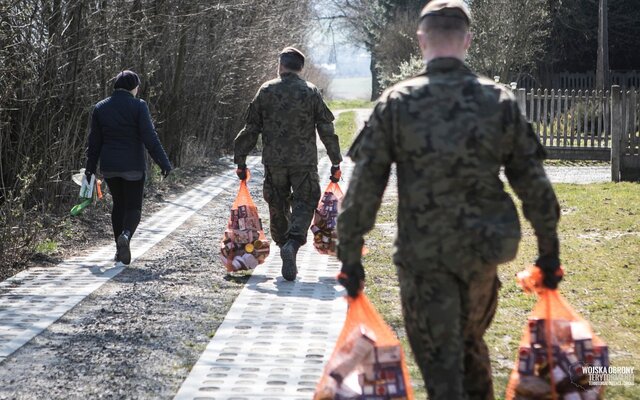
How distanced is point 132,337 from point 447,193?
3.72 meters

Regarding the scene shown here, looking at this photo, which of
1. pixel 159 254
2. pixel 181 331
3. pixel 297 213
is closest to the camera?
pixel 181 331

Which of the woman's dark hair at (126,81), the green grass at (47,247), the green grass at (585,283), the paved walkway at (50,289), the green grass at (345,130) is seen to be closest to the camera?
the green grass at (585,283)

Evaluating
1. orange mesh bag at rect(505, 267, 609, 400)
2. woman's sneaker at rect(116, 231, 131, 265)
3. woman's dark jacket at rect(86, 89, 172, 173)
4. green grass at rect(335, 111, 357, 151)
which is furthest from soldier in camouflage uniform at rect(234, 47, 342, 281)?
green grass at rect(335, 111, 357, 151)

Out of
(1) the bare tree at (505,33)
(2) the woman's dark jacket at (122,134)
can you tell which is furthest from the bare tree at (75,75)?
(1) the bare tree at (505,33)

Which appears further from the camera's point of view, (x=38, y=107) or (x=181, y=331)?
(x=38, y=107)

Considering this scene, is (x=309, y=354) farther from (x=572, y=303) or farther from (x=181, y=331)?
(x=572, y=303)

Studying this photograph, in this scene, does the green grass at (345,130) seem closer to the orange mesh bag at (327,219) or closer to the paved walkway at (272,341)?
the orange mesh bag at (327,219)

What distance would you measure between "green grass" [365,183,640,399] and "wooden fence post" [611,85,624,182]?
3.84 meters

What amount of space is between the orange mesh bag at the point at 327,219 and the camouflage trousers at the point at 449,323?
18.9 ft

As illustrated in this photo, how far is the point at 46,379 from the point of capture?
628cm

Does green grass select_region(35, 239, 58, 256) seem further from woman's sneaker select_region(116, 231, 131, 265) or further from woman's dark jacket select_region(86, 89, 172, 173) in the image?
woman's dark jacket select_region(86, 89, 172, 173)

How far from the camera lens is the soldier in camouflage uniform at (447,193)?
4156 millimetres

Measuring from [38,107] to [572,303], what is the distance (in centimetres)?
696

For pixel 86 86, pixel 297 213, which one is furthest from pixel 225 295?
pixel 86 86
